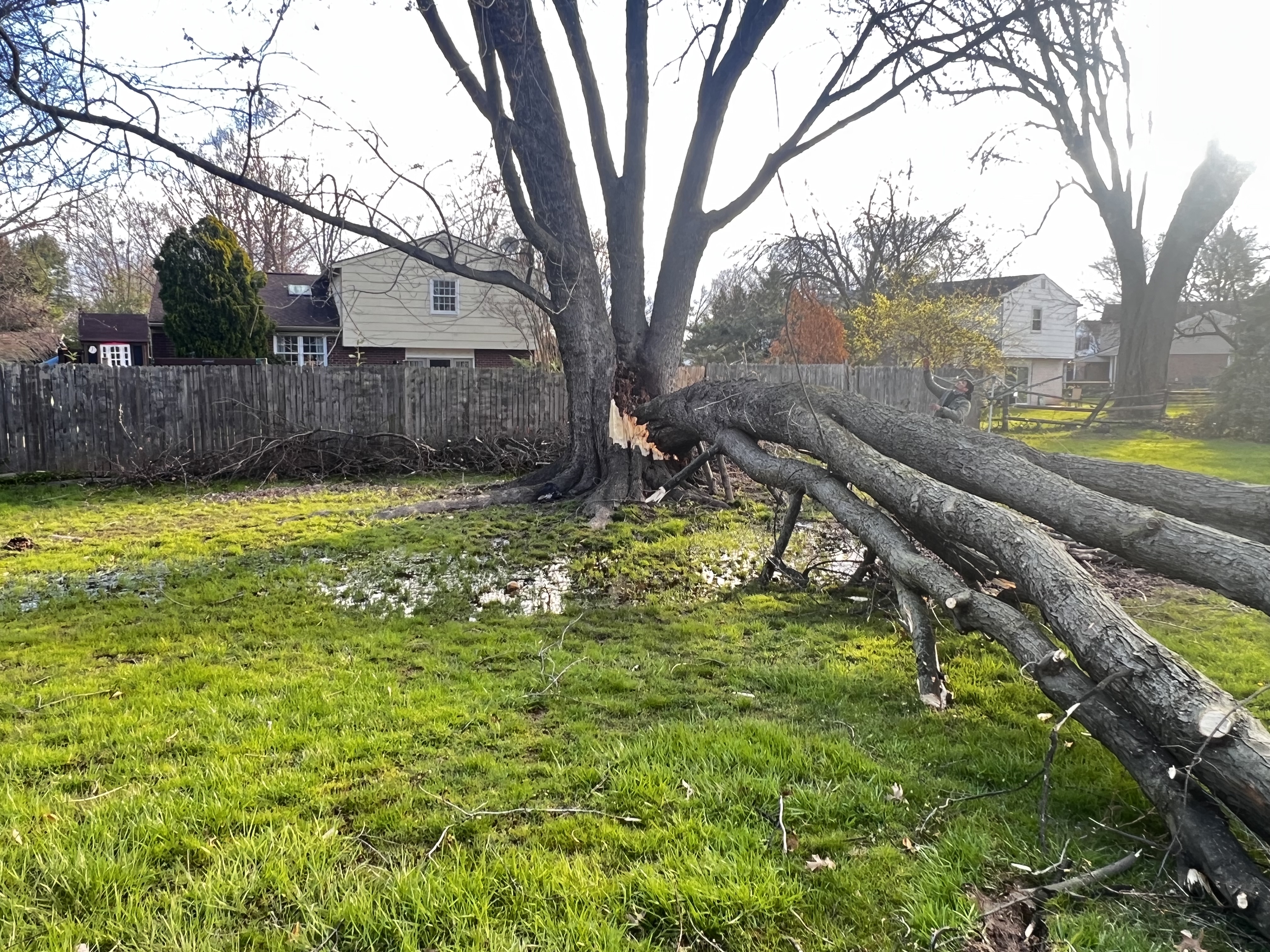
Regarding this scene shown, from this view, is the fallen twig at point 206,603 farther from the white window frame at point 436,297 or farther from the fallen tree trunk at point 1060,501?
the white window frame at point 436,297

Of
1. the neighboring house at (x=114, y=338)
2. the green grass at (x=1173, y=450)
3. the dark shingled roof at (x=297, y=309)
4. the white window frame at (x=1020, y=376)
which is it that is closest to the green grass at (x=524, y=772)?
the green grass at (x=1173, y=450)

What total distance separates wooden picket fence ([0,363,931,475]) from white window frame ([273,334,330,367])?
40.8 feet

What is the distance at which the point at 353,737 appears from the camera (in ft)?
10.9

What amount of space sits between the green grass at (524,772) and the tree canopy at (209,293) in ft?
52.3

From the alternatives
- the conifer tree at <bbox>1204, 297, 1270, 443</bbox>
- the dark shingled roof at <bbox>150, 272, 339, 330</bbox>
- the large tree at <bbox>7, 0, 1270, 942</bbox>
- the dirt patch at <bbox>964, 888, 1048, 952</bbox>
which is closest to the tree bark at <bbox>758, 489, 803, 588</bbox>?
the large tree at <bbox>7, 0, 1270, 942</bbox>

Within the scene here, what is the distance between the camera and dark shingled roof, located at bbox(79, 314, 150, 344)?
27.5 meters

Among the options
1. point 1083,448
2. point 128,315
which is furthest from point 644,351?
point 128,315

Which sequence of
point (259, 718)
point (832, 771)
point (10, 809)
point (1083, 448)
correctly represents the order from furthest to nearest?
point (1083, 448) → point (259, 718) → point (832, 771) → point (10, 809)

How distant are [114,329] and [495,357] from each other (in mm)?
15356

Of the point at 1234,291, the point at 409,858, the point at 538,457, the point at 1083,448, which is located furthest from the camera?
the point at 1234,291

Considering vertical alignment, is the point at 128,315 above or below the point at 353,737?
above

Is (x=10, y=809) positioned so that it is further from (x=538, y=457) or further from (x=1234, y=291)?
(x=1234, y=291)

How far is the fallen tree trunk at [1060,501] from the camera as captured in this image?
10.0 feet

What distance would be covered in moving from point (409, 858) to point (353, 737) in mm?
1008
